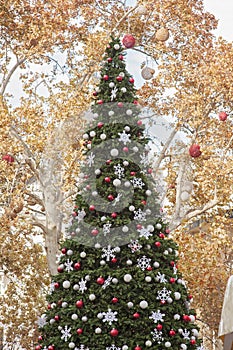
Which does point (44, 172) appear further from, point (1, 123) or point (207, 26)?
point (207, 26)

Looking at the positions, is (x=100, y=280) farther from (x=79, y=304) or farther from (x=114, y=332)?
(x=114, y=332)

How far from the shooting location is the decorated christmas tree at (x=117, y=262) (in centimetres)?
400

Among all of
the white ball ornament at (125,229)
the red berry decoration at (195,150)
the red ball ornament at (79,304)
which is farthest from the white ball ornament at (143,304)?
the red berry decoration at (195,150)

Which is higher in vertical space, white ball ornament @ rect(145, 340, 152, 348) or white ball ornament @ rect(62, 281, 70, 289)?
white ball ornament @ rect(62, 281, 70, 289)

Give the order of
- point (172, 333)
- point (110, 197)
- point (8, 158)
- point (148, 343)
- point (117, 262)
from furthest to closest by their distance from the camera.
A: point (8, 158)
point (110, 197)
point (117, 262)
point (172, 333)
point (148, 343)

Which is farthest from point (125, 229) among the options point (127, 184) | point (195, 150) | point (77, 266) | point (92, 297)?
point (195, 150)

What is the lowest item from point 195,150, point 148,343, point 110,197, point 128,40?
point 148,343

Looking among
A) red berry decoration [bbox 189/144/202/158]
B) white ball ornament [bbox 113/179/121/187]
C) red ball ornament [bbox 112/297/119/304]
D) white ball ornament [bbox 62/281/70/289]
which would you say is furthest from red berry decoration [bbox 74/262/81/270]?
red berry decoration [bbox 189/144/202/158]

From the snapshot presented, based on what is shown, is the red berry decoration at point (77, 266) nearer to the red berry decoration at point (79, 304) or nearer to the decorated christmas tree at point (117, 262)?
the decorated christmas tree at point (117, 262)

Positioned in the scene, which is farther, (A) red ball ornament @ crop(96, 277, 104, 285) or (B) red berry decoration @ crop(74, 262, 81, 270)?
(B) red berry decoration @ crop(74, 262, 81, 270)

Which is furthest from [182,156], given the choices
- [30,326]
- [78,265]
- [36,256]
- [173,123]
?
[78,265]

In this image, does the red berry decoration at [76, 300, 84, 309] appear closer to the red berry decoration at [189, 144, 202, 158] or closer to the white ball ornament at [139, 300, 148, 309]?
the white ball ornament at [139, 300, 148, 309]

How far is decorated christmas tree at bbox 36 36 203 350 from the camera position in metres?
4.00

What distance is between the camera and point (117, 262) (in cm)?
418
